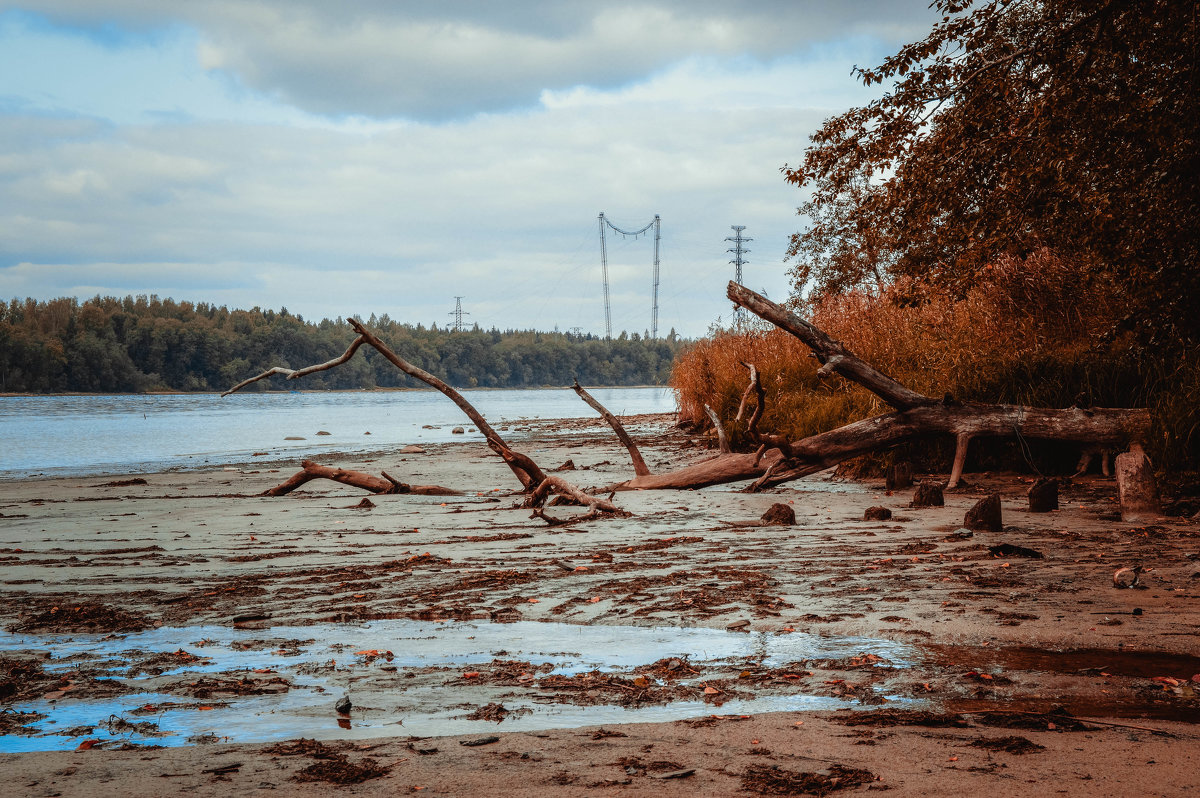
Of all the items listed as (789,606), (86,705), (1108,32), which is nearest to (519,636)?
(789,606)

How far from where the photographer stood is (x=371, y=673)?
388 centimetres

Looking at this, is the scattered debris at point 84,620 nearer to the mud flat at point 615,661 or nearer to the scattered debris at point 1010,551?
the mud flat at point 615,661

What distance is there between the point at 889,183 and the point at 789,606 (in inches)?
227

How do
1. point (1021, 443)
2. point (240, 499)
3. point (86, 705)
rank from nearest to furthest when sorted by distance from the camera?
point (86, 705)
point (1021, 443)
point (240, 499)

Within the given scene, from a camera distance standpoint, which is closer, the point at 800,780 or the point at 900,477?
the point at 800,780

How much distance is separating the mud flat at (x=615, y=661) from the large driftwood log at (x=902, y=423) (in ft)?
5.39

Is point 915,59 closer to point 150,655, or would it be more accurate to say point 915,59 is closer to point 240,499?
point 150,655

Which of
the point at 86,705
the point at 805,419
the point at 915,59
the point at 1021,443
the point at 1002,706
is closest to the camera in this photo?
the point at 1002,706

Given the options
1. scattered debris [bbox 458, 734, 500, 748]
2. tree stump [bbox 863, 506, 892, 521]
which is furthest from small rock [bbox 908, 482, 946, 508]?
scattered debris [bbox 458, 734, 500, 748]

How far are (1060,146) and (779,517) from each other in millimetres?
4081

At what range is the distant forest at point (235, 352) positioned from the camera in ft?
274

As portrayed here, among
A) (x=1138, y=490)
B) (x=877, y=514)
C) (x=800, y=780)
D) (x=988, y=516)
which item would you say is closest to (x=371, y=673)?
(x=800, y=780)

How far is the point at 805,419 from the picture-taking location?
1302 cm

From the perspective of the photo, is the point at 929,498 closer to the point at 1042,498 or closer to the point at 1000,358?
the point at 1042,498
